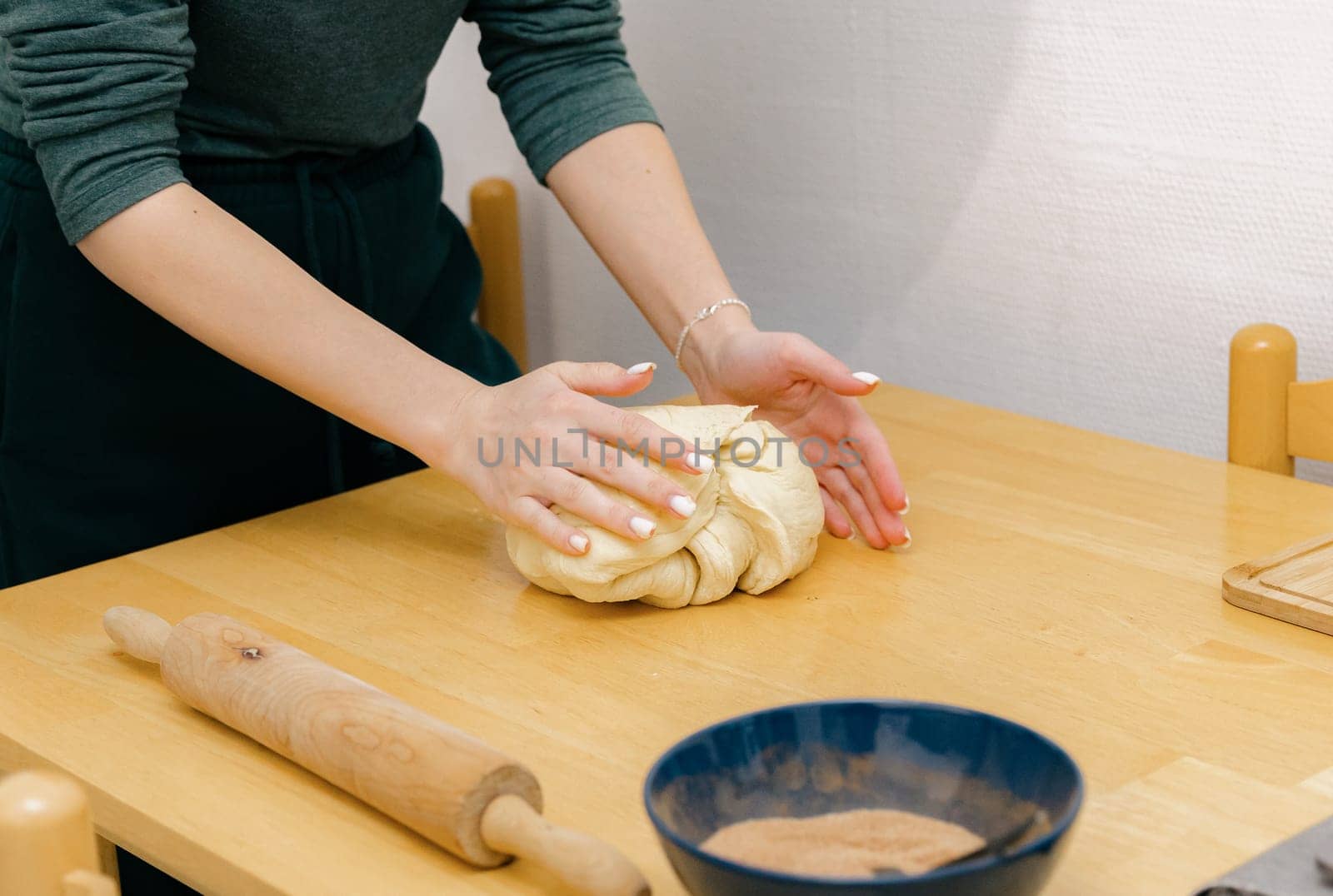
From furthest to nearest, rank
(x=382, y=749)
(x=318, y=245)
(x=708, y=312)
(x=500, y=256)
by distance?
(x=500, y=256), (x=318, y=245), (x=708, y=312), (x=382, y=749)

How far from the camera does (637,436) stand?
0.99 meters

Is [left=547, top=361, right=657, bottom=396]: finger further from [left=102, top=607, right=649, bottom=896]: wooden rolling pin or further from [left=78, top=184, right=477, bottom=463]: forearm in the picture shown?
[left=102, top=607, right=649, bottom=896]: wooden rolling pin

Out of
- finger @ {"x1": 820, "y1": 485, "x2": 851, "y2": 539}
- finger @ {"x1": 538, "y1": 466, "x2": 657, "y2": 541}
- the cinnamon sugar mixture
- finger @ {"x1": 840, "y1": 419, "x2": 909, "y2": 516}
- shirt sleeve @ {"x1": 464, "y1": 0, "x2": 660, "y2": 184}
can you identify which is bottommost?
finger @ {"x1": 820, "y1": 485, "x2": 851, "y2": 539}

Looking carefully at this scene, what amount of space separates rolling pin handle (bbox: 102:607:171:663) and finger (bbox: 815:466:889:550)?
537mm

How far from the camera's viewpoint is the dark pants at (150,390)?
127cm

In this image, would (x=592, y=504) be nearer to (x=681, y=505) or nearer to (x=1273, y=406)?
(x=681, y=505)

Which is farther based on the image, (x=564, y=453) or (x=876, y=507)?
(x=876, y=507)

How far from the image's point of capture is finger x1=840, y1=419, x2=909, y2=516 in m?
1.11

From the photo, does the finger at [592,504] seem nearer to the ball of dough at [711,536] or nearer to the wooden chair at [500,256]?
the ball of dough at [711,536]

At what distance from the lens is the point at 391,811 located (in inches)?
27.2

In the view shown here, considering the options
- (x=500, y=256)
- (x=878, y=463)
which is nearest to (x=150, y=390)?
(x=878, y=463)

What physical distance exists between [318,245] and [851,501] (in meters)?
0.59

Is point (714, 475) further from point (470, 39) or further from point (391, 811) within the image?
point (470, 39)

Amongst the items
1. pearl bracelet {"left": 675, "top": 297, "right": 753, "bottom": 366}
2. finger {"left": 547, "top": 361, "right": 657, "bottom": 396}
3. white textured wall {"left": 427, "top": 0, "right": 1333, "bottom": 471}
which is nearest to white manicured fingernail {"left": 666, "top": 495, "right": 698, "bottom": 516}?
finger {"left": 547, "top": 361, "right": 657, "bottom": 396}
